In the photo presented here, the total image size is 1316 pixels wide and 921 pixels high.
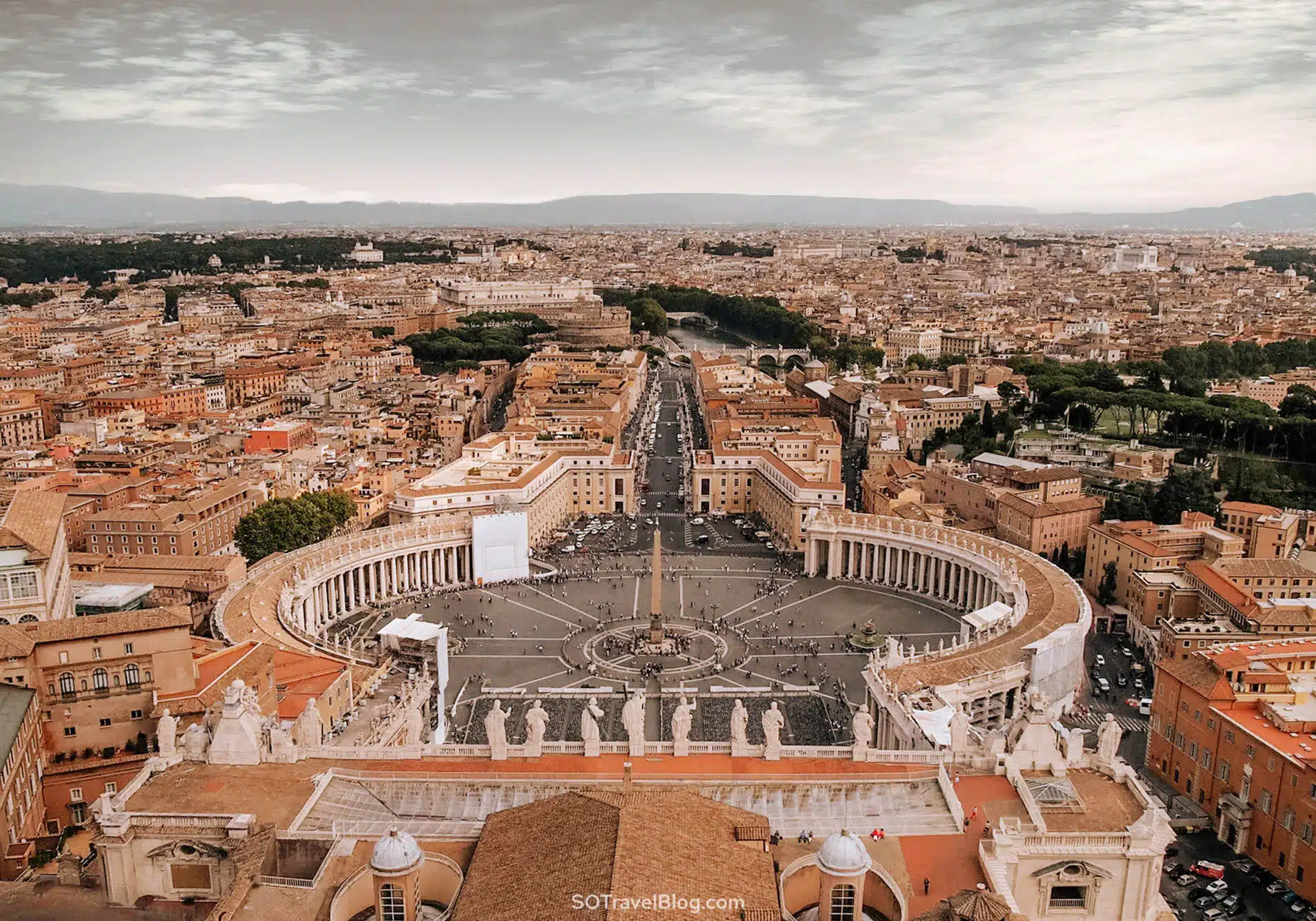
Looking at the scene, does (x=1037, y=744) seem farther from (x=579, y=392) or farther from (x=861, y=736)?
(x=579, y=392)

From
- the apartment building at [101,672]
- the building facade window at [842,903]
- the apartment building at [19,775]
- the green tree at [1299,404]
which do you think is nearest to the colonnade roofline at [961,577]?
the building facade window at [842,903]

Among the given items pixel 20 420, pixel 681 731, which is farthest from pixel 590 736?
pixel 20 420

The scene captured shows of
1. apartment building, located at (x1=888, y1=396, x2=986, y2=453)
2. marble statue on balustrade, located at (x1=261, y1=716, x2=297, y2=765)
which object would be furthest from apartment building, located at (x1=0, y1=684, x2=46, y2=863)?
apartment building, located at (x1=888, y1=396, x2=986, y2=453)

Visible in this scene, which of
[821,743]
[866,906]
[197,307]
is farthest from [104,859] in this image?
[197,307]

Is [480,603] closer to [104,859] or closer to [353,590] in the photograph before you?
[353,590]

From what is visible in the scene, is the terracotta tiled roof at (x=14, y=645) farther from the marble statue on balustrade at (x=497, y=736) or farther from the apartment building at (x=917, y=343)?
the apartment building at (x=917, y=343)
